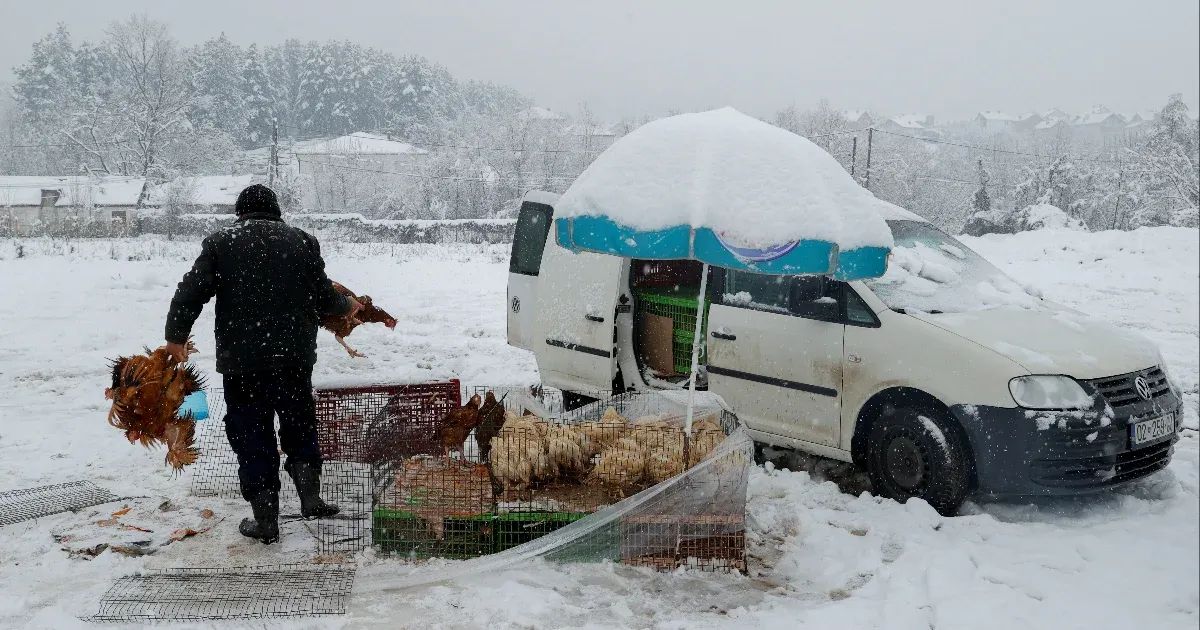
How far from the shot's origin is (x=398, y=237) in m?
39.4

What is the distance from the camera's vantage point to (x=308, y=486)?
4695mm

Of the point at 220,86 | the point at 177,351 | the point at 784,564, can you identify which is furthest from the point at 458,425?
the point at 220,86

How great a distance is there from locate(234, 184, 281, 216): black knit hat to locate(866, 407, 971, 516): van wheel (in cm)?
388

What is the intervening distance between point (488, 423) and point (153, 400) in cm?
183

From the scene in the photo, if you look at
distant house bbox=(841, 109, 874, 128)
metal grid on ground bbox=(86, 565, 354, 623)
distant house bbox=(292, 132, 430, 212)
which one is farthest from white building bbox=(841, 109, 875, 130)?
metal grid on ground bbox=(86, 565, 354, 623)

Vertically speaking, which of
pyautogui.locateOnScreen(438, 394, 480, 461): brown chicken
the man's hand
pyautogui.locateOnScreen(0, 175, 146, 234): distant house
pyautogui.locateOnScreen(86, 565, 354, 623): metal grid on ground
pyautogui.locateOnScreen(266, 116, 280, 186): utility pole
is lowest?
pyautogui.locateOnScreen(86, 565, 354, 623): metal grid on ground

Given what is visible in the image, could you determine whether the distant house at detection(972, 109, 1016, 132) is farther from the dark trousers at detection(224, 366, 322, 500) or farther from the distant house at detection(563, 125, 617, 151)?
the dark trousers at detection(224, 366, 322, 500)

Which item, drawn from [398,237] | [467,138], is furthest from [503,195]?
[398,237]

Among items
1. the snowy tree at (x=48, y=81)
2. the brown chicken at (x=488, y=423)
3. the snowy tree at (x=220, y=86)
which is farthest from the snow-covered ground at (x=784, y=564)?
the snowy tree at (x=220, y=86)

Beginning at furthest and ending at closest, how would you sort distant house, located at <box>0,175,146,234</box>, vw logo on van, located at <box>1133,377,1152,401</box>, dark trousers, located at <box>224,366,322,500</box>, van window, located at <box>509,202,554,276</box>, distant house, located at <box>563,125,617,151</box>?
distant house, located at <box>563,125,617,151</box>, distant house, located at <box>0,175,146,234</box>, van window, located at <box>509,202,554,276</box>, vw logo on van, located at <box>1133,377,1152,401</box>, dark trousers, located at <box>224,366,322,500</box>

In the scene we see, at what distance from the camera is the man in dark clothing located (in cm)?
436

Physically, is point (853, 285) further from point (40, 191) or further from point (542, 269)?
point (40, 191)

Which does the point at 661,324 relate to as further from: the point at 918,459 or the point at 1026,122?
the point at 1026,122

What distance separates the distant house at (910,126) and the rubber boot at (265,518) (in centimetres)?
5116
